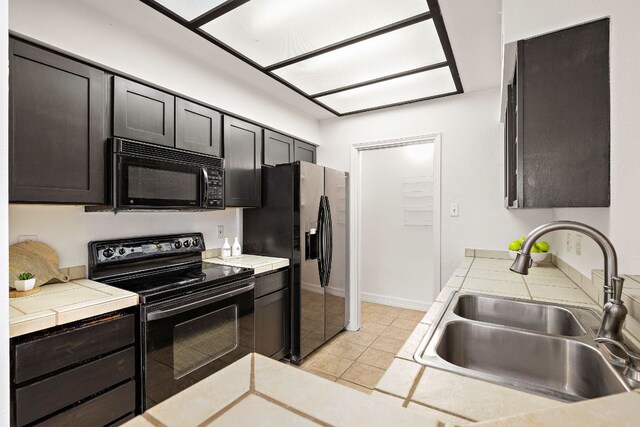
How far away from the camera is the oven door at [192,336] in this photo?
1591 millimetres

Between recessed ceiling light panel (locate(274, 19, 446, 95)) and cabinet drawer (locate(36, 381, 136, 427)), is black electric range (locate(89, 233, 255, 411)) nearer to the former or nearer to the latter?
cabinet drawer (locate(36, 381, 136, 427))

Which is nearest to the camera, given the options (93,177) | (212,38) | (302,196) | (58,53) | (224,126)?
(58,53)

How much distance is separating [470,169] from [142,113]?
2.65 metres

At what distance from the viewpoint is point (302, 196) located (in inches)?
102

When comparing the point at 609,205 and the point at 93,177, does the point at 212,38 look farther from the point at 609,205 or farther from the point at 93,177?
the point at 609,205

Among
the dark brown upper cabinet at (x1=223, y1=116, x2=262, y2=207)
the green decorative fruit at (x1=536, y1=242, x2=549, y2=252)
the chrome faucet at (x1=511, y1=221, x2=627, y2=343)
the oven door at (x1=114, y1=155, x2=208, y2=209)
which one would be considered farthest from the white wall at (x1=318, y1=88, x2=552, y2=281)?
the oven door at (x1=114, y1=155, x2=208, y2=209)

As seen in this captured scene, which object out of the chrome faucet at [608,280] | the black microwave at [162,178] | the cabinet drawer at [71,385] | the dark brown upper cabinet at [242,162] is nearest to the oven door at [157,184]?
the black microwave at [162,178]

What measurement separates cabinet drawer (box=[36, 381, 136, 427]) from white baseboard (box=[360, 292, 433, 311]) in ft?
10.8

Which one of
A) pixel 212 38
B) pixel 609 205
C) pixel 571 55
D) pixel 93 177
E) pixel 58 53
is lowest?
pixel 609 205

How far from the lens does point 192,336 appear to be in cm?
181

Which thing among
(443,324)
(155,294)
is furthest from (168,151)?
(443,324)

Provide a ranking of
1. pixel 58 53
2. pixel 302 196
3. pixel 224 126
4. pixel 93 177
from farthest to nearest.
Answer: pixel 302 196 < pixel 224 126 < pixel 93 177 < pixel 58 53

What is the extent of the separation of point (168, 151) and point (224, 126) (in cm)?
58

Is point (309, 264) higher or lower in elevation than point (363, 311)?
higher
